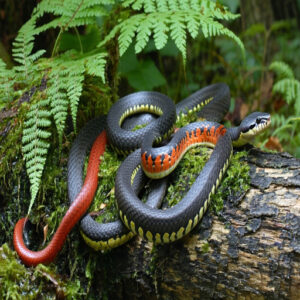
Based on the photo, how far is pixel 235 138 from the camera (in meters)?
3.29

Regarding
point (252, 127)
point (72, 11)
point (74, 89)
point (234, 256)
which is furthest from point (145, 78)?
point (234, 256)

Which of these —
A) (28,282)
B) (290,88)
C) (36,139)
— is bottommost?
(290,88)

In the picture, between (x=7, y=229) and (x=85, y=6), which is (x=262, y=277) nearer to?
(x=7, y=229)

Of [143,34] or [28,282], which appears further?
[143,34]

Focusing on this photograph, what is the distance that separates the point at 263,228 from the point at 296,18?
9.19 m

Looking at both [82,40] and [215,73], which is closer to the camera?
[82,40]

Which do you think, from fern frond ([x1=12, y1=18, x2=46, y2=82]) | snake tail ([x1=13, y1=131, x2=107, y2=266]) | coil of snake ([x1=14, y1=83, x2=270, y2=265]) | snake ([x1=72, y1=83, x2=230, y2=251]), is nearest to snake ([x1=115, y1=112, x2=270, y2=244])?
coil of snake ([x1=14, y1=83, x2=270, y2=265])

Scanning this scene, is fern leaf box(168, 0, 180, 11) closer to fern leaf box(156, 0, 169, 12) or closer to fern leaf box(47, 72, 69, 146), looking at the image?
fern leaf box(156, 0, 169, 12)

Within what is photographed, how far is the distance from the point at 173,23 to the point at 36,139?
1633mm

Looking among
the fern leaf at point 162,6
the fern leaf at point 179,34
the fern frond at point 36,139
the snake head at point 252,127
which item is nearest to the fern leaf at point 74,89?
the fern frond at point 36,139

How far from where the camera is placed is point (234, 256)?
8.10 feet

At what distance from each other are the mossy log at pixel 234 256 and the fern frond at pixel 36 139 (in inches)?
37.8

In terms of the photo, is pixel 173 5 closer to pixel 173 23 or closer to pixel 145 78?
pixel 173 23

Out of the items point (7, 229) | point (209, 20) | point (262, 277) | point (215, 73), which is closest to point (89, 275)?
point (7, 229)
